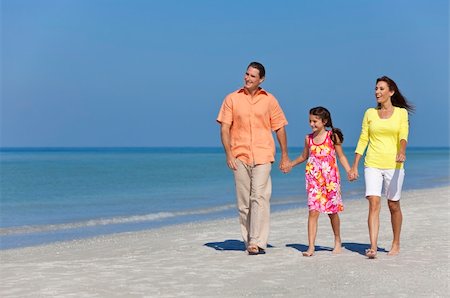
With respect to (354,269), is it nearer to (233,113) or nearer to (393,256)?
(393,256)

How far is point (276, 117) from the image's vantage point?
30.3 ft

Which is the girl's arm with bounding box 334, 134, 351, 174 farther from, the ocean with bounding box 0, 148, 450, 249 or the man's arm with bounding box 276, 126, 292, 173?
the ocean with bounding box 0, 148, 450, 249

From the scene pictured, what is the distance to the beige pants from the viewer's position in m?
9.13

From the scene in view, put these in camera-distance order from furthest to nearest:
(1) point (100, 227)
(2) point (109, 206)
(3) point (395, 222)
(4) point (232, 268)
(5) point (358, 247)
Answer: (2) point (109, 206), (1) point (100, 227), (5) point (358, 247), (3) point (395, 222), (4) point (232, 268)

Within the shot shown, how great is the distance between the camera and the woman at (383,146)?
8.62m

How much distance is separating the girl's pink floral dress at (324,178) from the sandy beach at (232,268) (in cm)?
53

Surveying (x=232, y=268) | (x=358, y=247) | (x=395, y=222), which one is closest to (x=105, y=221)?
(x=358, y=247)

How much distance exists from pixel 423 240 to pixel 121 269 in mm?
3855

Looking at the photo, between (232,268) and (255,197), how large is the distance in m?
1.17

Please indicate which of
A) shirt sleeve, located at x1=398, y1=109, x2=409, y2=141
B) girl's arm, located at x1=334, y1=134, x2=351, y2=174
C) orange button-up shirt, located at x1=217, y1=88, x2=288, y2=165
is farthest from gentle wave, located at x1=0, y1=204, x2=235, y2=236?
shirt sleeve, located at x1=398, y1=109, x2=409, y2=141

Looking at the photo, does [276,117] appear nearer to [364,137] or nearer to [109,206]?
[364,137]

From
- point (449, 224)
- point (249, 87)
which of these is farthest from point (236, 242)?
point (449, 224)

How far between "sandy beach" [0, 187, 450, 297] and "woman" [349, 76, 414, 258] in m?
0.65

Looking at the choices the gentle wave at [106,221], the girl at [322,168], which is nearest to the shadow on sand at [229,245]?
the girl at [322,168]
